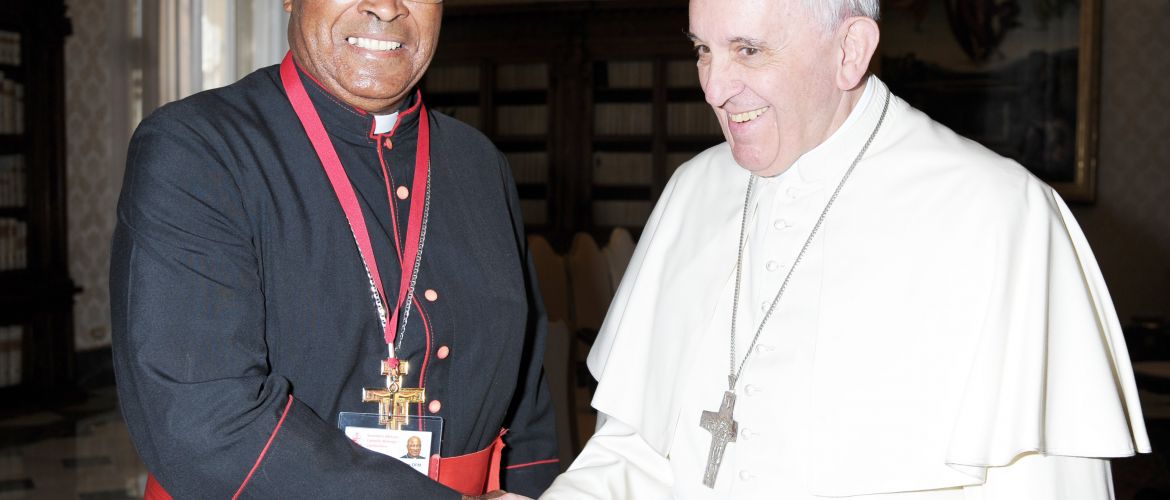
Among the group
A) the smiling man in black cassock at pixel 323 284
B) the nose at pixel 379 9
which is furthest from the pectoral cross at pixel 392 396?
the nose at pixel 379 9

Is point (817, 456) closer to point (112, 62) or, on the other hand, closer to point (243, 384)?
point (243, 384)

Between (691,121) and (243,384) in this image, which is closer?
(243,384)

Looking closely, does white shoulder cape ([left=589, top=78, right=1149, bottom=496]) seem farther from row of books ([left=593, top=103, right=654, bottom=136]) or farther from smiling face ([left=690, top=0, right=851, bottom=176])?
row of books ([left=593, top=103, right=654, bottom=136])

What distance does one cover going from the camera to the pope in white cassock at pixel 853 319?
1.58 m

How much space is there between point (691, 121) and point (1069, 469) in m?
8.81

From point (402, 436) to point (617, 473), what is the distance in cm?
41

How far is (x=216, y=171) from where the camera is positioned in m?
1.67

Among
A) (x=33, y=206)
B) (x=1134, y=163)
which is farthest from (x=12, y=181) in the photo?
(x=1134, y=163)

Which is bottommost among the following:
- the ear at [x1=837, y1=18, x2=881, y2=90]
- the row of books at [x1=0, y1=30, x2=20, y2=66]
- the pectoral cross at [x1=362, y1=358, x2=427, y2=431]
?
the pectoral cross at [x1=362, y1=358, x2=427, y2=431]

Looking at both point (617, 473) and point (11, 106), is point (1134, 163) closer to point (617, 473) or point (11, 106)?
point (617, 473)

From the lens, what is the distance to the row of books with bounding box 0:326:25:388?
25.8 ft

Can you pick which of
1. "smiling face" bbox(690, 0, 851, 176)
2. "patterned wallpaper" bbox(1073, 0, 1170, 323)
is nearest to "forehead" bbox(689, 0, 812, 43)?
"smiling face" bbox(690, 0, 851, 176)

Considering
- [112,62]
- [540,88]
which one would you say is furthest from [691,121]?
[112,62]

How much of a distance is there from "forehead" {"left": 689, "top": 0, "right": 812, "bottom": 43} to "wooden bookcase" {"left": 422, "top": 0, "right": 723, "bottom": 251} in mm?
8428
